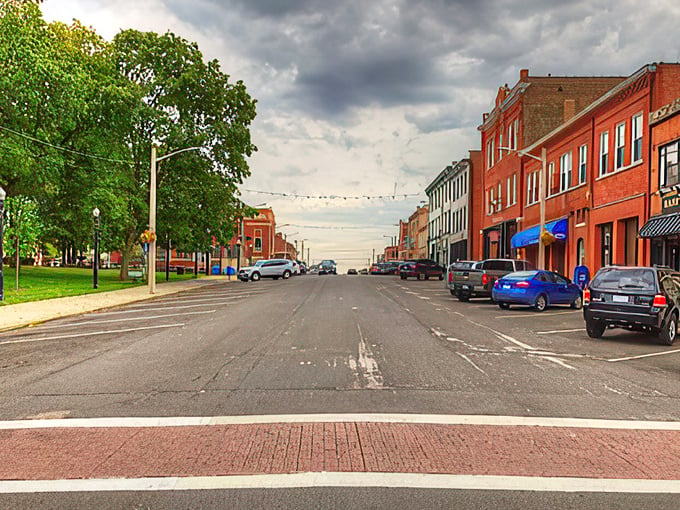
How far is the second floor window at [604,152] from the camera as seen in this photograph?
27.5 meters

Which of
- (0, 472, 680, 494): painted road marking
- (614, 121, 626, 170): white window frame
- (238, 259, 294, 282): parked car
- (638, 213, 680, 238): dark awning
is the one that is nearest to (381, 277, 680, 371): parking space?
(638, 213, 680, 238): dark awning

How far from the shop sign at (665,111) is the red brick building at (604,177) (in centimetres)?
70

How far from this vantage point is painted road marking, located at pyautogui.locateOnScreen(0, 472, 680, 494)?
419cm

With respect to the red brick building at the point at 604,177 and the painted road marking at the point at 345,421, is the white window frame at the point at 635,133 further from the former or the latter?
the painted road marking at the point at 345,421

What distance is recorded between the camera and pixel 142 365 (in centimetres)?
908

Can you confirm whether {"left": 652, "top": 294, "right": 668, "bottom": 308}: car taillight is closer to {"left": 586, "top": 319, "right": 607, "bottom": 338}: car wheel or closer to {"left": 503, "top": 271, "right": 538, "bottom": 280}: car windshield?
{"left": 586, "top": 319, "right": 607, "bottom": 338}: car wheel

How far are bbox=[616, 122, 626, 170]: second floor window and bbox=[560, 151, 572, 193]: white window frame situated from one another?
5.72 m

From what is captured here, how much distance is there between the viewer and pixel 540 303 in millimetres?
20062

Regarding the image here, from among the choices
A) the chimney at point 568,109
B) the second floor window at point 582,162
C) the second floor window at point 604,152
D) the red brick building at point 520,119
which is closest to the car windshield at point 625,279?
the second floor window at point 604,152

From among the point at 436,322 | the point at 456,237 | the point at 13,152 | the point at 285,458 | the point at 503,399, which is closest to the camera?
the point at 285,458

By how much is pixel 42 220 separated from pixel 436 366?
1257 inches

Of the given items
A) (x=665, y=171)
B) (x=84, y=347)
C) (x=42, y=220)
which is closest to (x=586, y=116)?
(x=665, y=171)

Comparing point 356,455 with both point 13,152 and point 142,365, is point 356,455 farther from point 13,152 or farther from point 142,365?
point 13,152

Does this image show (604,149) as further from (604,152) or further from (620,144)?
(620,144)
